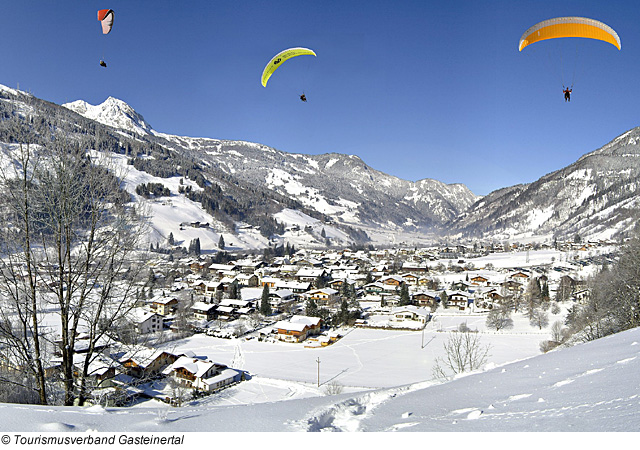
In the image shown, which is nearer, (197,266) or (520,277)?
(520,277)

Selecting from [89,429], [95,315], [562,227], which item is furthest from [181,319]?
[562,227]

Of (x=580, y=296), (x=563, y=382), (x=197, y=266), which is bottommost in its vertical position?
(x=580, y=296)

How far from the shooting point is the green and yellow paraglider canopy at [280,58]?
68.4 ft

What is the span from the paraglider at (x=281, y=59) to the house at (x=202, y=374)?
55.9ft

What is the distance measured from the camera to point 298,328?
102ft

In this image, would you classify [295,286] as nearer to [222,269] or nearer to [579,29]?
[222,269]

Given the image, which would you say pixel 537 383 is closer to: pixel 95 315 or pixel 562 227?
pixel 95 315

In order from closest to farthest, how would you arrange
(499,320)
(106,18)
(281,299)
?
(106,18), (499,320), (281,299)

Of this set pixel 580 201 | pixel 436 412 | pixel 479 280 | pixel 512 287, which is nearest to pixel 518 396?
pixel 436 412

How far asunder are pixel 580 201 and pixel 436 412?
184m

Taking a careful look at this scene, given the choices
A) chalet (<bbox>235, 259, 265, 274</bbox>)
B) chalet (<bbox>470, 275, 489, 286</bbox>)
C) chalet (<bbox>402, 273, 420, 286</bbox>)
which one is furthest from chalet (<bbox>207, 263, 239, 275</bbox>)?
chalet (<bbox>470, 275, 489, 286</bbox>)

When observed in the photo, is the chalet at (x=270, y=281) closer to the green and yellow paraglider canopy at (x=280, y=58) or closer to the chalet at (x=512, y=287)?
the chalet at (x=512, y=287)

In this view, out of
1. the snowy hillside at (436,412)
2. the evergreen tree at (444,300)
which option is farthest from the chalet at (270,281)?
the snowy hillside at (436,412)

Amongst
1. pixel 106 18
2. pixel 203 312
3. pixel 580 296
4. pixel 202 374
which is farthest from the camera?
pixel 580 296
